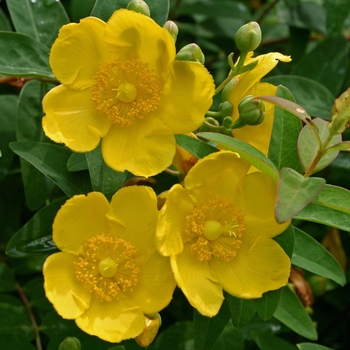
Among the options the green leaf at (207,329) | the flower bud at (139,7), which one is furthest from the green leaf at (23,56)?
the green leaf at (207,329)

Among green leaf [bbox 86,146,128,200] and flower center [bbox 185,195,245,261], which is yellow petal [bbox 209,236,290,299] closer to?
flower center [bbox 185,195,245,261]

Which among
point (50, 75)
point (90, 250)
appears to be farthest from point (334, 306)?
point (50, 75)

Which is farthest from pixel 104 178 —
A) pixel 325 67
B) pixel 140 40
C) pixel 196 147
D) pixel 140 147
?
pixel 325 67

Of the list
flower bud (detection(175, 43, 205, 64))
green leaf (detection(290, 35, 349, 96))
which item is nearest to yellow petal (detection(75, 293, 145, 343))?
flower bud (detection(175, 43, 205, 64))

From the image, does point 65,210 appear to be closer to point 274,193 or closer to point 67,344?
point 67,344

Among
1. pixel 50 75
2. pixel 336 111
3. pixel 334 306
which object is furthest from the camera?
pixel 334 306

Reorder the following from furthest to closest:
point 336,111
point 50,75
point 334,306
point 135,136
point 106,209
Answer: point 334,306, point 50,75, point 135,136, point 106,209, point 336,111

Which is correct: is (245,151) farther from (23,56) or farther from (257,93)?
(23,56)
